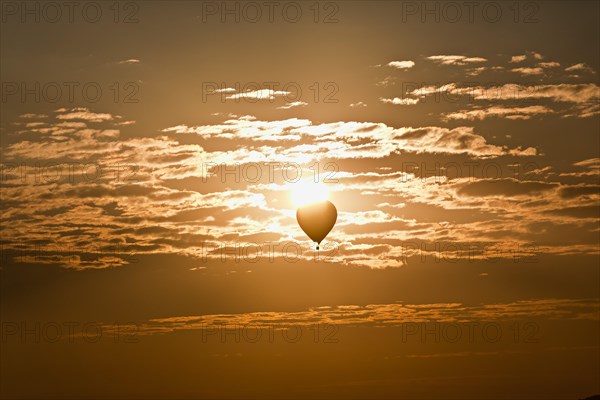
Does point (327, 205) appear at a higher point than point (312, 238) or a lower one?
higher
